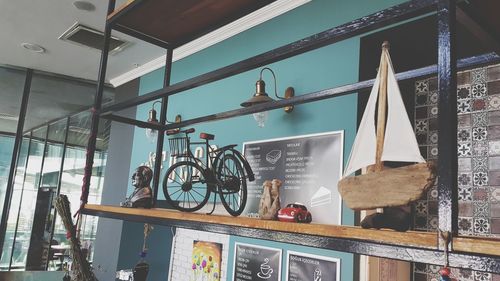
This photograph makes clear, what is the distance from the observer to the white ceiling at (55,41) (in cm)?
366

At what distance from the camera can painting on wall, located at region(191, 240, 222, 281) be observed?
4.03 m

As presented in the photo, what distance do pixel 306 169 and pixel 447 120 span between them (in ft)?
7.22

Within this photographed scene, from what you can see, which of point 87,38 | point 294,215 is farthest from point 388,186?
point 87,38

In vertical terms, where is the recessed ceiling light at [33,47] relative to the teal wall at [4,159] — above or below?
above

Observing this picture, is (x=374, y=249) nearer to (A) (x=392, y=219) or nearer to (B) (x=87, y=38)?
(A) (x=392, y=219)

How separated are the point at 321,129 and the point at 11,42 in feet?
13.0

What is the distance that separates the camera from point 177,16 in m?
1.45

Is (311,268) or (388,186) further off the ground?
(388,186)

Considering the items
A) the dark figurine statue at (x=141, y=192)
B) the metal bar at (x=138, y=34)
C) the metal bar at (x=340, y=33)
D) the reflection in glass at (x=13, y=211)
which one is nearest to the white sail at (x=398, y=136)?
the metal bar at (x=340, y=33)

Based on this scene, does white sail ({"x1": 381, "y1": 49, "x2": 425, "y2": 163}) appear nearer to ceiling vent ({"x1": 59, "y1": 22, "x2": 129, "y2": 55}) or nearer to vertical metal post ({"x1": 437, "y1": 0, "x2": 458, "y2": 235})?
vertical metal post ({"x1": 437, "y1": 0, "x2": 458, "y2": 235})

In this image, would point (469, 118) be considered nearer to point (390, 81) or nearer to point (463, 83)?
point (463, 83)

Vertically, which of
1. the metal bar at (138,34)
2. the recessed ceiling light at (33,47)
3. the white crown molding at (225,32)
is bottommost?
the metal bar at (138,34)

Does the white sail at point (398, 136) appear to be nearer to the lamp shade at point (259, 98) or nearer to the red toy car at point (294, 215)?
the red toy car at point (294, 215)

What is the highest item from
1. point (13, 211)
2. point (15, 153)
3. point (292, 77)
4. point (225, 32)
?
point (225, 32)
